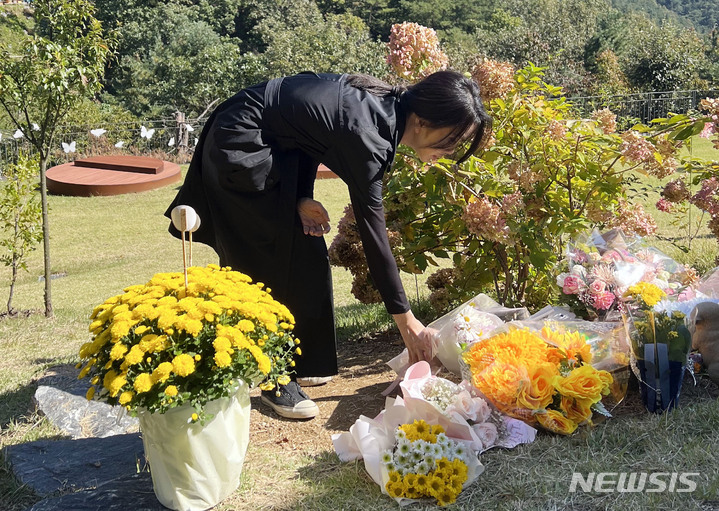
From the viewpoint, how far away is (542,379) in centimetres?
235

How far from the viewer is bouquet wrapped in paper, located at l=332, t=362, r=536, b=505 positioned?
6.62ft

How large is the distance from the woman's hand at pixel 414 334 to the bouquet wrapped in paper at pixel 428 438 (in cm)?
5

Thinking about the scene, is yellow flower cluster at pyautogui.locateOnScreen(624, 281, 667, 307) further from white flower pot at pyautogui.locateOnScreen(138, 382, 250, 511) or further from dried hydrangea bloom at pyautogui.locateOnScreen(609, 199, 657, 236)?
white flower pot at pyautogui.locateOnScreen(138, 382, 250, 511)

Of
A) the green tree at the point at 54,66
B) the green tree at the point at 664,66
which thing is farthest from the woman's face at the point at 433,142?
the green tree at the point at 664,66

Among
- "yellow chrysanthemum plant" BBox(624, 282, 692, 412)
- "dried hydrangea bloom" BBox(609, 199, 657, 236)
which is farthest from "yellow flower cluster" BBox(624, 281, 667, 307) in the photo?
"dried hydrangea bloom" BBox(609, 199, 657, 236)

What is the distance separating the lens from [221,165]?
2.53 meters

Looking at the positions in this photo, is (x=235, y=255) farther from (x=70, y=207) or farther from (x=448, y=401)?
(x=70, y=207)

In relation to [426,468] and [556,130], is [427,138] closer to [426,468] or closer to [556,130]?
[556,130]

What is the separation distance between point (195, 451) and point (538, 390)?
1.12m

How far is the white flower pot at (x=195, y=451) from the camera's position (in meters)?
1.93

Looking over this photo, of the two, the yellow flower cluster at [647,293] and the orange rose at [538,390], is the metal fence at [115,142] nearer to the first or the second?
the yellow flower cluster at [647,293]

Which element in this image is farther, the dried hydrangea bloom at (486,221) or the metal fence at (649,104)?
the metal fence at (649,104)

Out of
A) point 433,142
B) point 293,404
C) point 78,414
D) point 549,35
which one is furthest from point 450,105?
point 549,35

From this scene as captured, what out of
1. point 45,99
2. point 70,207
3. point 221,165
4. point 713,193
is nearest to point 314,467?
point 221,165
